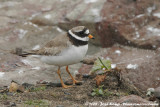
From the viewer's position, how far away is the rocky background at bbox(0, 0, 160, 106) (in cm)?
598

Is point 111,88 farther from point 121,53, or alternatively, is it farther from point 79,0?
point 79,0

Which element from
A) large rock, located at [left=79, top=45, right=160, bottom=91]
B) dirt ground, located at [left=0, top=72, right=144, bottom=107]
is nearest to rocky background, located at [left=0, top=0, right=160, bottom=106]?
large rock, located at [left=79, top=45, right=160, bottom=91]

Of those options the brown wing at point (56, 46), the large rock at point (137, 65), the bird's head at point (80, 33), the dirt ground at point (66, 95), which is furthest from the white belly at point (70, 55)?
the large rock at point (137, 65)

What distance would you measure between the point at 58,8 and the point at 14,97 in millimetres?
4389

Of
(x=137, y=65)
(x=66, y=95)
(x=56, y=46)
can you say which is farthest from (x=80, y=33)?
(x=137, y=65)

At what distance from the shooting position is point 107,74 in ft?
17.9

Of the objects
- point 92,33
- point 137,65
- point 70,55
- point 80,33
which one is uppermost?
point 80,33

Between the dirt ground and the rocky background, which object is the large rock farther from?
the dirt ground

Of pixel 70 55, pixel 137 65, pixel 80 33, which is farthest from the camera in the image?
pixel 137 65

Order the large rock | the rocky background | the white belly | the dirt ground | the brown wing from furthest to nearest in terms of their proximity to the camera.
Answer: the rocky background, the large rock, the brown wing, the white belly, the dirt ground

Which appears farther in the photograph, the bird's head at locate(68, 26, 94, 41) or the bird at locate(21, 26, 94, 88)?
the bird's head at locate(68, 26, 94, 41)

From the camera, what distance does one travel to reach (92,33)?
24.8ft

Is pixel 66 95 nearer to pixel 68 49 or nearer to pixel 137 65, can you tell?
pixel 68 49

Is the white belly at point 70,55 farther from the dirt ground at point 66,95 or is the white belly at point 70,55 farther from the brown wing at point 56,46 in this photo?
the dirt ground at point 66,95
